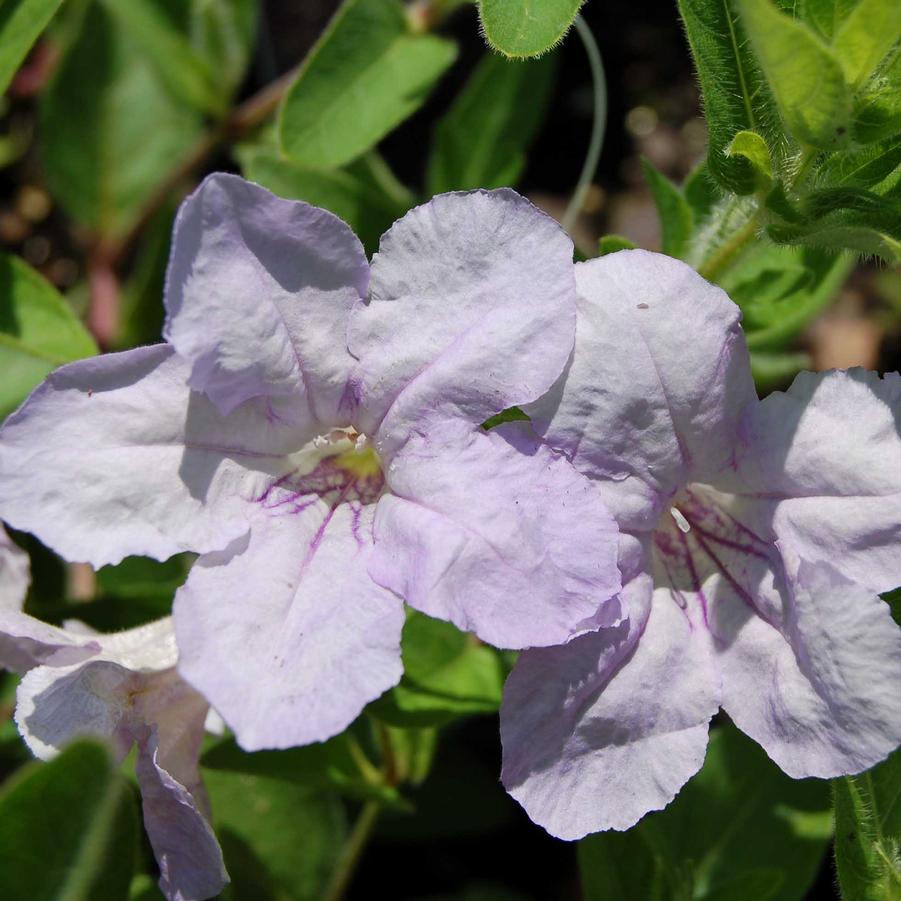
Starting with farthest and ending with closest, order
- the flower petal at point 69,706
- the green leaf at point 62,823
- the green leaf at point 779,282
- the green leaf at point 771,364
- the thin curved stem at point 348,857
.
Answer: the green leaf at point 771,364
the thin curved stem at point 348,857
the green leaf at point 779,282
the flower petal at point 69,706
the green leaf at point 62,823

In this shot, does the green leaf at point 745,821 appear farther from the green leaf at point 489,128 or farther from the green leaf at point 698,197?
the green leaf at point 489,128

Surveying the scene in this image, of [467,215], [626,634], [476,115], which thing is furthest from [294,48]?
[626,634]

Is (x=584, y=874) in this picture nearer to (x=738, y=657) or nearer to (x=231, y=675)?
(x=738, y=657)

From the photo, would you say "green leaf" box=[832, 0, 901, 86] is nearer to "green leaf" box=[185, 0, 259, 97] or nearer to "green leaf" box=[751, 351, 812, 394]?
"green leaf" box=[751, 351, 812, 394]

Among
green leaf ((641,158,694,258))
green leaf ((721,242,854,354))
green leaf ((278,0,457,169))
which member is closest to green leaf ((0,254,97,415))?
green leaf ((278,0,457,169))

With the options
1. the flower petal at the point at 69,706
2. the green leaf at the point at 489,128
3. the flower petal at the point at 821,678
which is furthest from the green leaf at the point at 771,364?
the flower petal at the point at 69,706

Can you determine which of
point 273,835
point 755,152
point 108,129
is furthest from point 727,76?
point 108,129

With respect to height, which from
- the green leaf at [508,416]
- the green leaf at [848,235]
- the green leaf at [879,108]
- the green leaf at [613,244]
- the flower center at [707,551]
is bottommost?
the flower center at [707,551]
